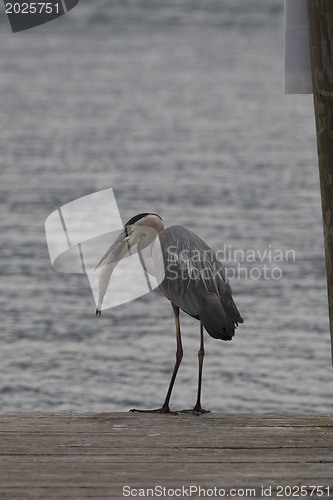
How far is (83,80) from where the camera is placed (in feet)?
98.0

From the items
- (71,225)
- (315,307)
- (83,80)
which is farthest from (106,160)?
(83,80)

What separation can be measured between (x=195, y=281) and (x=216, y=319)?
25 centimetres

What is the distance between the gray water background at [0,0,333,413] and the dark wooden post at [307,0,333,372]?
12.8ft

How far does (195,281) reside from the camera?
4988mm

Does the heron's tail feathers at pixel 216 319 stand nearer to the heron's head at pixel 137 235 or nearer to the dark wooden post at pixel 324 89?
the heron's head at pixel 137 235

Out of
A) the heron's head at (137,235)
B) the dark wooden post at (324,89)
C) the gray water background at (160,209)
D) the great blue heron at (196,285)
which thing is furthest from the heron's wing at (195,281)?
the gray water background at (160,209)

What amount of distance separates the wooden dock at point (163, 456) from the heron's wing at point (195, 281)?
51 cm

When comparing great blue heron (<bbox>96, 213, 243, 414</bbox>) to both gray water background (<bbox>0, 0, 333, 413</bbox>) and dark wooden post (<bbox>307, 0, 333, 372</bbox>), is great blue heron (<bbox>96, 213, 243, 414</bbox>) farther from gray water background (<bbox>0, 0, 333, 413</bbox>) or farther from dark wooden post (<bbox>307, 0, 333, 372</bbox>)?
gray water background (<bbox>0, 0, 333, 413</bbox>)

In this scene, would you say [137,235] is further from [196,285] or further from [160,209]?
[160,209]

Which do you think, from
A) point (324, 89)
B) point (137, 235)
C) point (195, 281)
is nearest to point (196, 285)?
point (195, 281)

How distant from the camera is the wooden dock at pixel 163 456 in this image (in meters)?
3.65

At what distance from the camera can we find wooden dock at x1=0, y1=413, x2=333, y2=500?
3646 mm

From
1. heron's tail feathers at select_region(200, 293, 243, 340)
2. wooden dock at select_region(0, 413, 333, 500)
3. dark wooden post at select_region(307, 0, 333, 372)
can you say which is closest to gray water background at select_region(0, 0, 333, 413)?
heron's tail feathers at select_region(200, 293, 243, 340)

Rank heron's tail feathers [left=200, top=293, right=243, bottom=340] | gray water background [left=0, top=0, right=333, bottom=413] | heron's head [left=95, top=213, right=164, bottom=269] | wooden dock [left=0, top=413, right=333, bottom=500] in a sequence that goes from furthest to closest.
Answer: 1. gray water background [left=0, top=0, right=333, bottom=413]
2. heron's head [left=95, top=213, right=164, bottom=269]
3. heron's tail feathers [left=200, top=293, right=243, bottom=340]
4. wooden dock [left=0, top=413, right=333, bottom=500]
